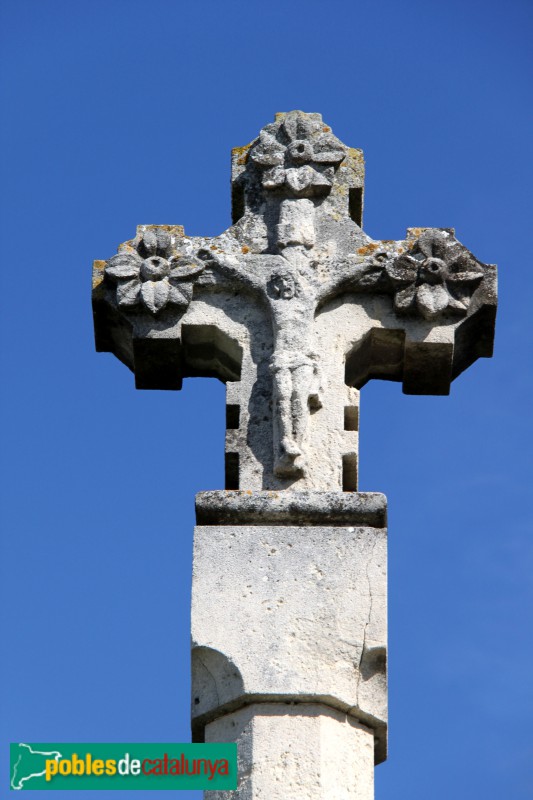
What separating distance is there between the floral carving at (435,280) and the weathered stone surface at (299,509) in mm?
1363

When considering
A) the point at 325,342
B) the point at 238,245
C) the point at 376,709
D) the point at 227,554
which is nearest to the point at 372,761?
the point at 376,709

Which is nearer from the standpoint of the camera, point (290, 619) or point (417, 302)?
point (290, 619)

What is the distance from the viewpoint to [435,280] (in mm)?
12180

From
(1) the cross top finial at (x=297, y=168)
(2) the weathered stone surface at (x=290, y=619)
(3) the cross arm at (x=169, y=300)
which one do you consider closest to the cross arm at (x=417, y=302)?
(1) the cross top finial at (x=297, y=168)

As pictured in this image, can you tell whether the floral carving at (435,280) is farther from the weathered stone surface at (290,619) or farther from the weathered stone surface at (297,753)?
Result: the weathered stone surface at (297,753)

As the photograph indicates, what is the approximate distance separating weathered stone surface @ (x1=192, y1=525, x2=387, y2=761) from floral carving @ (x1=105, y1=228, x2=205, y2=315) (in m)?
1.56

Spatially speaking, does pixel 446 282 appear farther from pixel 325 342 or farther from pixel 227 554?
pixel 227 554

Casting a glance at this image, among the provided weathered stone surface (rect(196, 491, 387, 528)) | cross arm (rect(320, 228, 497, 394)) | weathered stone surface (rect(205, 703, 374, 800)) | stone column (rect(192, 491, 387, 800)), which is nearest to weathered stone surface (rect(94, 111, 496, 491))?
cross arm (rect(320, 228, 497, 394))

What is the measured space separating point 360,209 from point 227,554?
8.45ft

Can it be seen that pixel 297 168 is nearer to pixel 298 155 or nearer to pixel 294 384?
pixel 298 155

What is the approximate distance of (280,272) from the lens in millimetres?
12180

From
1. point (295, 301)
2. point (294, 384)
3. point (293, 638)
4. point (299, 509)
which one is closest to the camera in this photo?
point (293, 638)

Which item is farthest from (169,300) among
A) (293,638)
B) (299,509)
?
(293,638)

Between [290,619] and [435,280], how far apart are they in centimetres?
228
